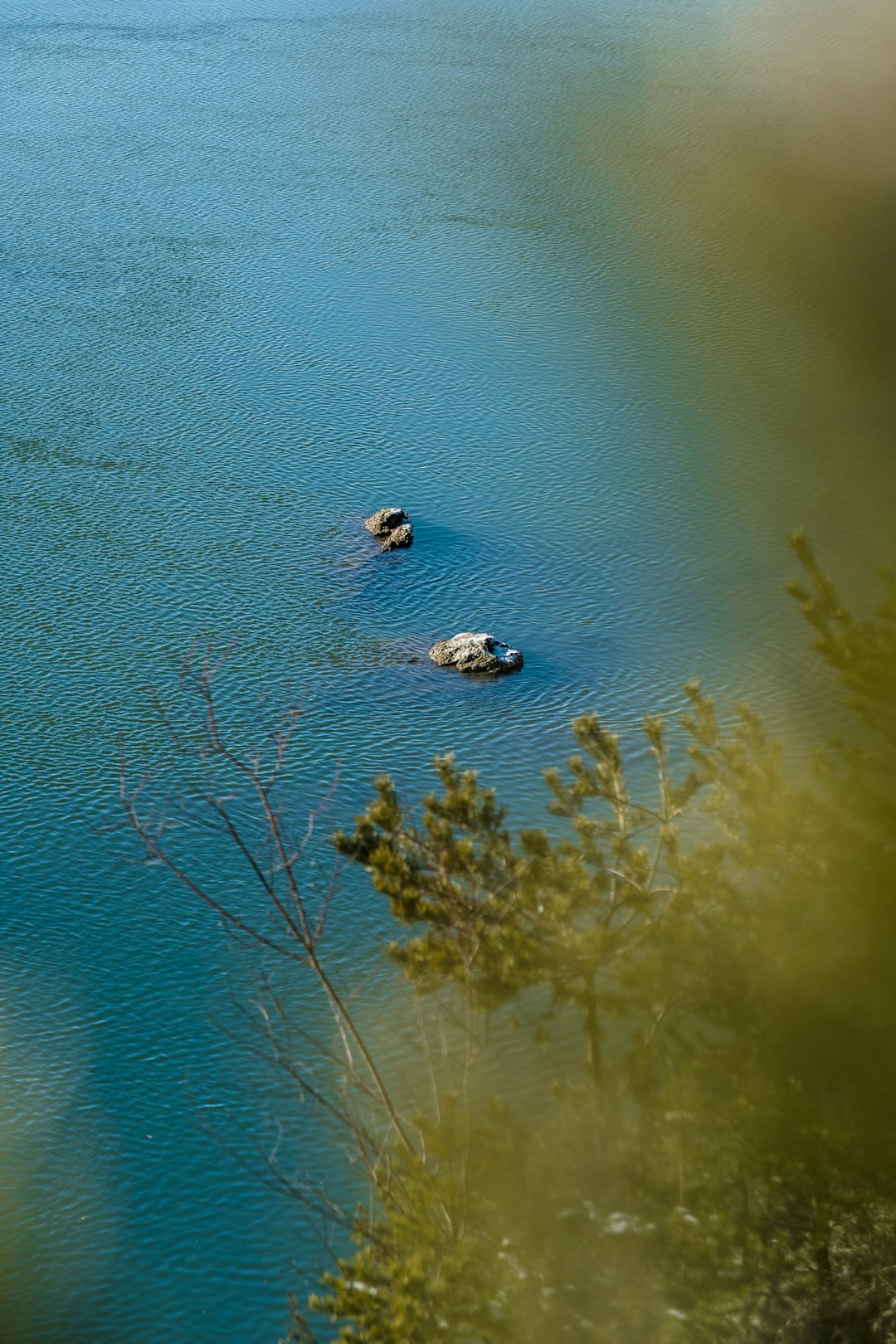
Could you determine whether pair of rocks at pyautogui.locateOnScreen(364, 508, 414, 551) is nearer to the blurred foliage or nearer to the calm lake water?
the calm lake water

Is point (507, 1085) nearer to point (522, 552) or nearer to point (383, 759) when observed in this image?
point (383, 759)

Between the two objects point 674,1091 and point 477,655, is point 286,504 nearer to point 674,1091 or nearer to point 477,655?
point 477,655

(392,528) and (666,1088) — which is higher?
(392,528)

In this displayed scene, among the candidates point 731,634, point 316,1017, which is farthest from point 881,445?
point 316,1017

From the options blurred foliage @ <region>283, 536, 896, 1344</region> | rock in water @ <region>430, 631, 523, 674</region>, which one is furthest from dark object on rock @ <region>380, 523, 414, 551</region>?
blurred foliage @ <region>283, 536, 896, 1344</region>

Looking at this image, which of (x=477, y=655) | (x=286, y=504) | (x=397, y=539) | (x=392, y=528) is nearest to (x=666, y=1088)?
(x=477, y=655)

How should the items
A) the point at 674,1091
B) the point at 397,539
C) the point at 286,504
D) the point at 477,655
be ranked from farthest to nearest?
the point at 286,504, the point at 397,539, the point at 477,655, the point at 674,1091
